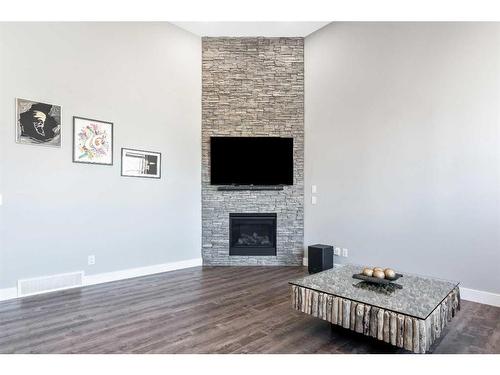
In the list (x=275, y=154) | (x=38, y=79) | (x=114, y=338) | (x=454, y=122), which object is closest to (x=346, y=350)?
(x=114, y=338)

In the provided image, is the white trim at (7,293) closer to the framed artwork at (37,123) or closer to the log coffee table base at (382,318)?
the framed artwork at (37,123)

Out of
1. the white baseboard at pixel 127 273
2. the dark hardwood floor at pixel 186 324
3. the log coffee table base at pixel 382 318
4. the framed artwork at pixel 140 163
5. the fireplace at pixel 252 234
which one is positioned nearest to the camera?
the log coffee table base at pixel 382 318

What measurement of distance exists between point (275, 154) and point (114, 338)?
138 inches

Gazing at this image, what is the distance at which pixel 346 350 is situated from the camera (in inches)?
92.3

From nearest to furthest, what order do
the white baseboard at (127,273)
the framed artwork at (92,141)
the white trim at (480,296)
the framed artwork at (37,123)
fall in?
the white trim at (480,296) → the white baseboard at (127,273) → the framed artwork at (37,123) → the framed artwork at (92,141)

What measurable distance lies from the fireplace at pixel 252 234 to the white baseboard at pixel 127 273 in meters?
0.69

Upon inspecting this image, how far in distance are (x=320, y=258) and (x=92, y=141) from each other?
3.51 m

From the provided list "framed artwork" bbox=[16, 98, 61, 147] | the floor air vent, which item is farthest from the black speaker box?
"framed artwork" bbox=[16, 98, 61, 147]

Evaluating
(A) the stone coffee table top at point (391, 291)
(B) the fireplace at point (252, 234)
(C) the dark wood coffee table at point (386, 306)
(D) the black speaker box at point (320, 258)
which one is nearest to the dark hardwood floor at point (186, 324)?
(C) the dark wood coffee table at point (386, 306)

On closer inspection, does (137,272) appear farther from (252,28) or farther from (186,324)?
(252,28)

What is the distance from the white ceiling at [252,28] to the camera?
16.0 feet

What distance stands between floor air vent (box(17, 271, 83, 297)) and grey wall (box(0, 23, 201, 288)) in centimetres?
8
